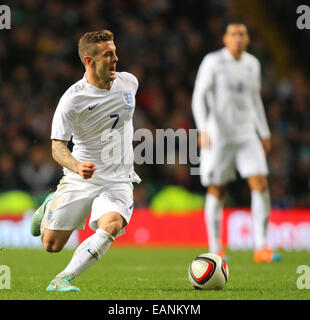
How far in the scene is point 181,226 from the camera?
11.8 m

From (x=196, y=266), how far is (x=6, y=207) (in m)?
6.92

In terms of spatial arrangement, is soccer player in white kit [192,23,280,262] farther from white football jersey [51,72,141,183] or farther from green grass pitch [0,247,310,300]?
white football jersey [51,72,141,183]

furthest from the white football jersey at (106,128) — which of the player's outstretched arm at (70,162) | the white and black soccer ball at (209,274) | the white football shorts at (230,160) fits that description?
the white football shorts at (230,160)

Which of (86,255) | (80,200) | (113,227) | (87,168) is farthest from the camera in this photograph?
(80,200)

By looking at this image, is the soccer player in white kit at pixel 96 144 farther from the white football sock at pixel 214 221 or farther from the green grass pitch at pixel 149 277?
the white football sock at pixel 214 221

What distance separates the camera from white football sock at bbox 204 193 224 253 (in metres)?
8.74

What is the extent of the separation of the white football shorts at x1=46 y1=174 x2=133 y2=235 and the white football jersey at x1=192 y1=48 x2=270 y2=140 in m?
3.12

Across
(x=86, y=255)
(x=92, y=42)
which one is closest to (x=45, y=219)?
(x=86, y=255)

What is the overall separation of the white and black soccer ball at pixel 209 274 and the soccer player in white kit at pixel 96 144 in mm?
635

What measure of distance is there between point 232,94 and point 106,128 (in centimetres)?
320

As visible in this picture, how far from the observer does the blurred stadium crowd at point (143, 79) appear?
41.8 ft

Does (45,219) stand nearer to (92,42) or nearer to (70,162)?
(70,162)

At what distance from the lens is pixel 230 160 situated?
8953 mm
